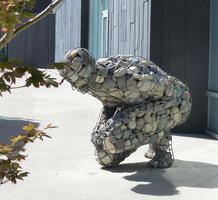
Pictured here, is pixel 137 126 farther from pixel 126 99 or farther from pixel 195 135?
pixel 195 135

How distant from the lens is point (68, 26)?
24.2 meters

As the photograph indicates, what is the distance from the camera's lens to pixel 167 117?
5.63m

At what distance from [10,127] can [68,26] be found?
15.3 metres

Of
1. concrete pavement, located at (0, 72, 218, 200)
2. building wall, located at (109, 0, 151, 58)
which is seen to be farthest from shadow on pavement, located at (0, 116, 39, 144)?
building wall, located at (109, 0, 151, 58)

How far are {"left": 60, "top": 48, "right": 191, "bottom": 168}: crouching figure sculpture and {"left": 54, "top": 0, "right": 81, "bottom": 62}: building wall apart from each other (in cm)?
1256

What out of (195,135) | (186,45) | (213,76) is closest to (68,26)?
(186,45)

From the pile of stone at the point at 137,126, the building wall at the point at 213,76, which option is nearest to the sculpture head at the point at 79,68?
the pile of stone at the point at 137,126

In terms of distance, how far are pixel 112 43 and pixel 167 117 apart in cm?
737

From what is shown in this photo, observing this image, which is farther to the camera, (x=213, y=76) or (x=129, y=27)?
(x=129, y=27)

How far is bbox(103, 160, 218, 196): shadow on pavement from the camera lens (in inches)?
199

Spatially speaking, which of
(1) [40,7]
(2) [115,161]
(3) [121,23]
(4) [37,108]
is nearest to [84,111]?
(4) [37,108]

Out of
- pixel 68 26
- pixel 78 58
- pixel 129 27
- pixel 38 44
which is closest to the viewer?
pixel 78 58

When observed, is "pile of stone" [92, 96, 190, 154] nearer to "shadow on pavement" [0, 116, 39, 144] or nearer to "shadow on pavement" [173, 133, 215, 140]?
"shadow on pavement" [0, 116, 39, 144]

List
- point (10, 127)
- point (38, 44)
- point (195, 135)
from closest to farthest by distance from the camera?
point (195, 135) → point (10, 127) → point (38, 44)
